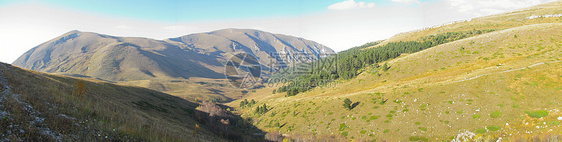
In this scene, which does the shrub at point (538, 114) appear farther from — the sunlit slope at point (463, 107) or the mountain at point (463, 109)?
the sunlit slope at point (463, 107)

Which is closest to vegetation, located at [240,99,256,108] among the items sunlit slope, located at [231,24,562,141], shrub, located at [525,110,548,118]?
sunlit slope, located at [231,24,562,141]

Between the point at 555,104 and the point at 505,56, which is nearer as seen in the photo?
the point at 555,104

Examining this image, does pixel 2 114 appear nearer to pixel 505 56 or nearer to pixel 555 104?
pixel 555 104

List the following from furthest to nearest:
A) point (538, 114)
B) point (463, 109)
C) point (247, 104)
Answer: point (247, 104)
point (463, 109)
point (538, 114)

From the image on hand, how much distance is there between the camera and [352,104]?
41469 mm

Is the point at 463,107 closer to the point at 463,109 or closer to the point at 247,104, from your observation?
the point at 463,109

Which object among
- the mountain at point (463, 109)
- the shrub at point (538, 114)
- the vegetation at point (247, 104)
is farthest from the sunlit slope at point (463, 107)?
the vegetation at point (247, 104)

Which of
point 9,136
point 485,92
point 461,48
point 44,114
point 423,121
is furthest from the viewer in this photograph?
point 461,48

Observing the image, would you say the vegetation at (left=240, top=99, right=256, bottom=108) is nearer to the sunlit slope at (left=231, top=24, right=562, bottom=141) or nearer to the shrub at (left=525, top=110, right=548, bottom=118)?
the sunlit slope at (left=231, top=24, right=562, bottom=141)

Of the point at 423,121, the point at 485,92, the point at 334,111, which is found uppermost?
the point at 485,92

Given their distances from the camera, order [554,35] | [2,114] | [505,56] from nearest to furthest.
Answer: [2,114] → [505,56] → [554,35]

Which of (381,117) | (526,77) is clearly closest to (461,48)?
(526,77)

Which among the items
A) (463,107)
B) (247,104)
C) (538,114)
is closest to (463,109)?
(463,107)

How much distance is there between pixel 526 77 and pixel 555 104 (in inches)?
460
